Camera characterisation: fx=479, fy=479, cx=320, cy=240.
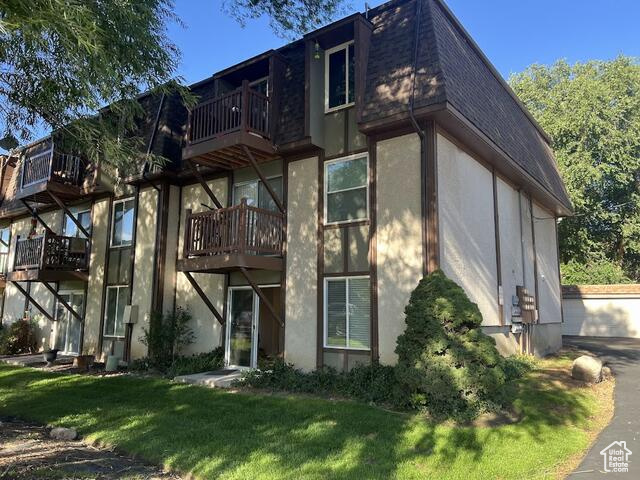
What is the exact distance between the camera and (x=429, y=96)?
9.31m

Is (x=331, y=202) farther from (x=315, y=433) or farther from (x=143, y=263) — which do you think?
(x=143, y=263)

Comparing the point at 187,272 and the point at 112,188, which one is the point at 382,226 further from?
the point at 112,188

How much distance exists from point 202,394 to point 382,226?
5.11m

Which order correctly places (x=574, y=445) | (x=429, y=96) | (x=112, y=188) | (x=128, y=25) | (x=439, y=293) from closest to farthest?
(x=574, y=445) → (x=128, y=25) → (x=439, y=293) → (x=429, y=96) → (x=112, y=188)

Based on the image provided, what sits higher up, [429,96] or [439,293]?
[429,96]

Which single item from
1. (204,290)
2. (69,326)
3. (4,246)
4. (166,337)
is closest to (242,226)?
(204,290)

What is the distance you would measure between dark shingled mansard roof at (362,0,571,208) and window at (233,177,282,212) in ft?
10.5

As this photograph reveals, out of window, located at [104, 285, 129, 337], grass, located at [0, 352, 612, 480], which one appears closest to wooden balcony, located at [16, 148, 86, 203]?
window, located at [104, 285, 129, 337]

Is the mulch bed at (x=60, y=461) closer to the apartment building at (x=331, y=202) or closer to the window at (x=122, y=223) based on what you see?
the apartment building at (x=331, y=202)

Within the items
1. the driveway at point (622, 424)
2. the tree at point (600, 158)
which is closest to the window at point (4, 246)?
the driveway at point (622, 424)

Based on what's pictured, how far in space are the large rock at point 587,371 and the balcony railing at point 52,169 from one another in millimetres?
15922

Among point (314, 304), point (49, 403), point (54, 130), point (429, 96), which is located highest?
point (429, 96)

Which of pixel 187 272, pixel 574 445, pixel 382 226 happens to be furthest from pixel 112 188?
pixel 574 445

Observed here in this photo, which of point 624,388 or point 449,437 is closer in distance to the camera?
point 449,437
